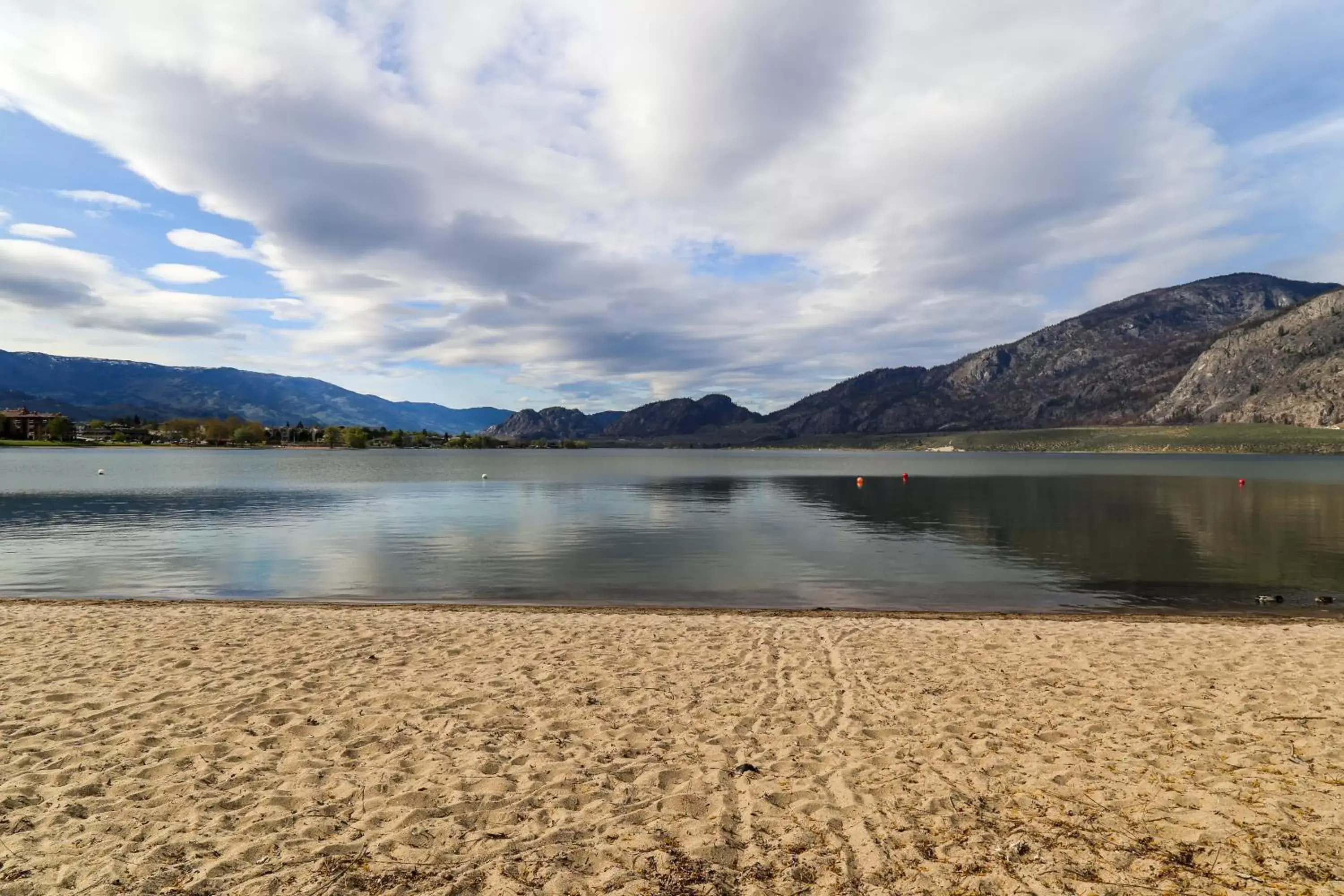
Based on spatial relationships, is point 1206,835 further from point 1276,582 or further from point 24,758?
point 1276,582

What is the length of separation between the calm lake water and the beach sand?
11.2 meters

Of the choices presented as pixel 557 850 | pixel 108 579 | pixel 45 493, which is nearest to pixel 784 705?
pixel 557 850

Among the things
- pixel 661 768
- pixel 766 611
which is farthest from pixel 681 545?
pixel 661 768

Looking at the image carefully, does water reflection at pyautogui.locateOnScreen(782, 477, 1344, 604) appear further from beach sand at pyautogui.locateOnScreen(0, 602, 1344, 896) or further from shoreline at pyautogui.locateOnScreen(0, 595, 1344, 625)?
beach sand at pyautogui.locateOnScreen(0, 602, 1344, 896)

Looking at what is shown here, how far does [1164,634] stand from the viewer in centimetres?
1955

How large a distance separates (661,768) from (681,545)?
107 ft

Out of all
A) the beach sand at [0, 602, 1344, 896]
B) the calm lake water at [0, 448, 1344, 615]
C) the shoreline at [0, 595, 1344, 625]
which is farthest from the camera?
the calm lake water at [0, 448, 1344, 615]

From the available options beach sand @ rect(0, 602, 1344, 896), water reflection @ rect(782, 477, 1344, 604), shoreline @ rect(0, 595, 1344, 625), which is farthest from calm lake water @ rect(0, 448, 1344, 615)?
beach sand @ rect(0, 602, 1344, 896)

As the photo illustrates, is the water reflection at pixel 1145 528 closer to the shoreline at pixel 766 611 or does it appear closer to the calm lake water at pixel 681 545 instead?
the calm lake water at pixel 681 545

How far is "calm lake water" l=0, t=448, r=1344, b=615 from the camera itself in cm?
2839

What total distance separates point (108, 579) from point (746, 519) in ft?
138

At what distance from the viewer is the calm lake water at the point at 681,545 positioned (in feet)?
93.1

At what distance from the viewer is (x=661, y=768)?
9.81 metres

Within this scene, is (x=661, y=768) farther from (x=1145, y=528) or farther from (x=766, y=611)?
(x=1145, y=528)
